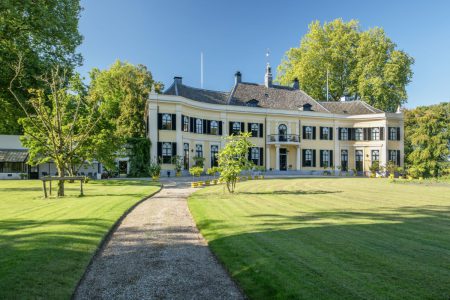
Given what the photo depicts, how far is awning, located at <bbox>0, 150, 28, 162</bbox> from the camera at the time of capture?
31.5 meters

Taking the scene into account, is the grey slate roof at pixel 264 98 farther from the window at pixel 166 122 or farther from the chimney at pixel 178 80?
the window at pixel 166 122

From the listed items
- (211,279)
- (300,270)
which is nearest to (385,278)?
(300,270)

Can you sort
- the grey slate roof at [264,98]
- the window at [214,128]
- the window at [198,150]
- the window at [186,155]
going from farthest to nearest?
1. the grey slate roof at [264,98]
2. the window at [214,128]
3. the window at [198,150]
4. the window at [186,155]

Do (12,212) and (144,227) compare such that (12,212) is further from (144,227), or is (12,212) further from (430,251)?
(430,251)

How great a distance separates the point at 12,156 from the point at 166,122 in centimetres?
1670

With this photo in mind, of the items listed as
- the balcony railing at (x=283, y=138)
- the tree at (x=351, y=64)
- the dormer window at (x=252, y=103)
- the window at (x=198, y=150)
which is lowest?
the window at (x=198, y=150)

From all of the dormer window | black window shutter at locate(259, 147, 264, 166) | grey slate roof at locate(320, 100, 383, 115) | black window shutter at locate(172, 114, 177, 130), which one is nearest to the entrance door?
black window shutter at locate(259, 147, 264, 166)

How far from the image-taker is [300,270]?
4719mm

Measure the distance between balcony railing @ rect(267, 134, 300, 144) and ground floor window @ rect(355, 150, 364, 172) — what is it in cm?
895

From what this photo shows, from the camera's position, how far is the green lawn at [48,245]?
4.27m

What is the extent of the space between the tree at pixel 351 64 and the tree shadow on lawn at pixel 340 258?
3952cm

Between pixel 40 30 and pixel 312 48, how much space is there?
125 feet

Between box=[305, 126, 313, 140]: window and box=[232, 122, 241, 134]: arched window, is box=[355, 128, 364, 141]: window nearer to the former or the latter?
box=[305, 126, 313, 140]: window

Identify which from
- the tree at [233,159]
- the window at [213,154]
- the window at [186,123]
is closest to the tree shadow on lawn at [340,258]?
the tree at [233,159]
